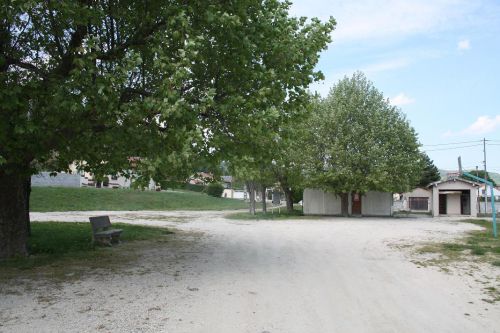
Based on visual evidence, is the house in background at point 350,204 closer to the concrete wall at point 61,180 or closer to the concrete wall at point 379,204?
the concrete wall at point 379,204

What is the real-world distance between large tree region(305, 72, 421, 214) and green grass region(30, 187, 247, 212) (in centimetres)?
1680

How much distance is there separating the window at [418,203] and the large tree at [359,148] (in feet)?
79.6

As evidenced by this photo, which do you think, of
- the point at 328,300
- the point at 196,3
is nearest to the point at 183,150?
the point at 196,3

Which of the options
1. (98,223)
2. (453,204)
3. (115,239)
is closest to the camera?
(98,223)

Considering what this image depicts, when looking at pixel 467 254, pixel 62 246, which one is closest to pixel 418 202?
pixel 467 254

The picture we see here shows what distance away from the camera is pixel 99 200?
3912cm

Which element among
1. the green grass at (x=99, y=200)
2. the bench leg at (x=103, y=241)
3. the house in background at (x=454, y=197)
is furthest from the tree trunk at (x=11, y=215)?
the house in background at (x=454, y=197)

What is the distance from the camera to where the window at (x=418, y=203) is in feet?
192

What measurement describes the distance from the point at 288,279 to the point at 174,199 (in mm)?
40242

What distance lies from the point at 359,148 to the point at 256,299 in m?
27.8

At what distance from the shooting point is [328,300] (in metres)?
7.55

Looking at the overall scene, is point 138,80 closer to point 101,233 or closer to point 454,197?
point 101,233

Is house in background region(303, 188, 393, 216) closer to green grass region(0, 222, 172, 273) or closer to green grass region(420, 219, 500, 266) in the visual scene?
green grass region(420, 219, 500, 266)

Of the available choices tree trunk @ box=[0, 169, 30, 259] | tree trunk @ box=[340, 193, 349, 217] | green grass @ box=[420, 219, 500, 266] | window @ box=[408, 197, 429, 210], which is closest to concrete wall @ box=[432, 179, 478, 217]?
tree trunk @ box=[340, 193, 349, 217]
